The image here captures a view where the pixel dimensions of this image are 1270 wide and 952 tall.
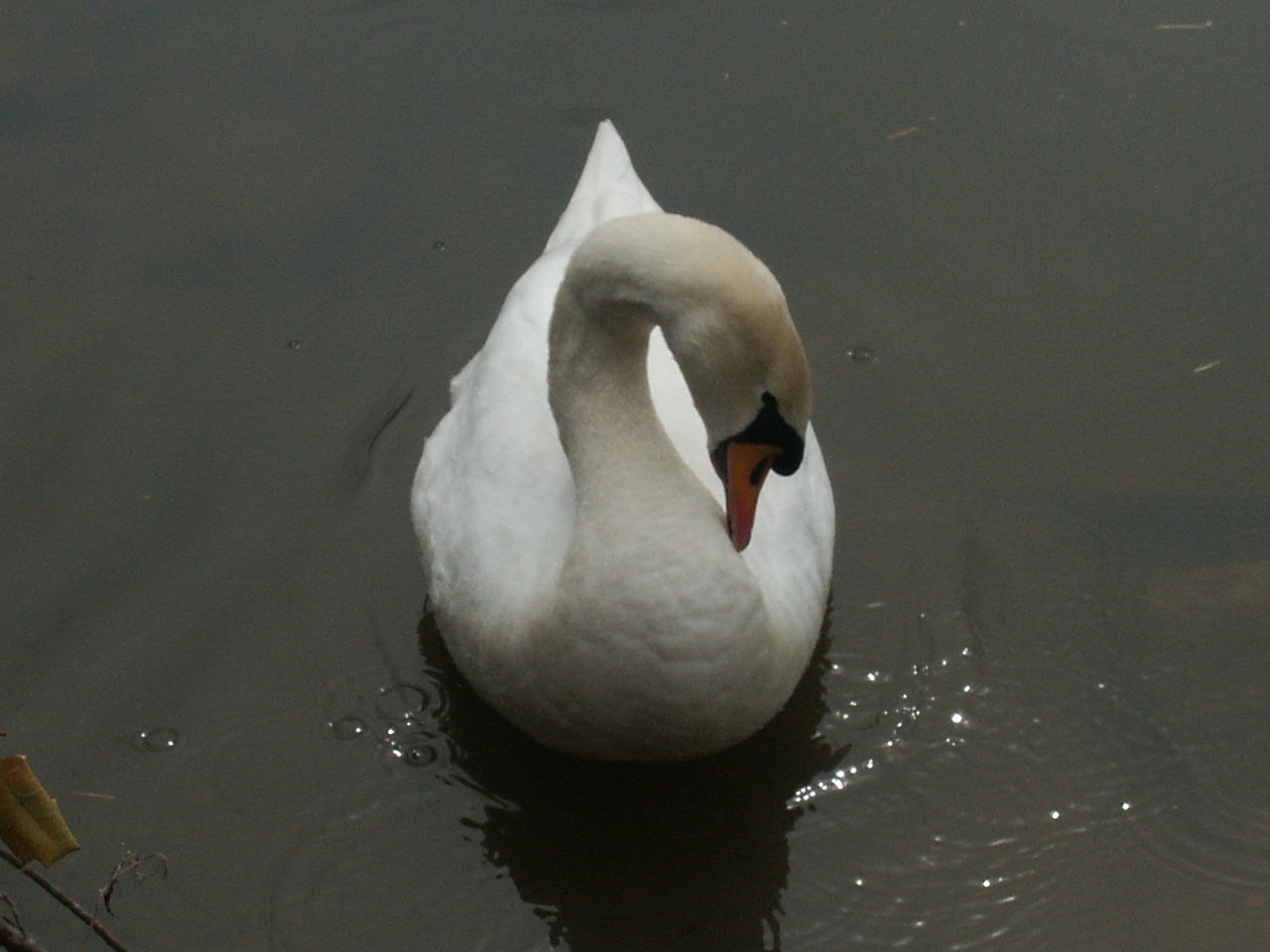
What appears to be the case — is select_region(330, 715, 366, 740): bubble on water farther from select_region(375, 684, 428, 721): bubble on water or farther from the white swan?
the white swan

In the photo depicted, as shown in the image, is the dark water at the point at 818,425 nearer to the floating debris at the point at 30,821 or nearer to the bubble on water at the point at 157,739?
the bubble on water at the point at 157,739

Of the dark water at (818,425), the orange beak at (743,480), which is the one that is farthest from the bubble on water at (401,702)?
the orange beak at (743,480)

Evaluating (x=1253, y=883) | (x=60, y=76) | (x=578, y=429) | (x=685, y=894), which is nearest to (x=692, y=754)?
(x=685, y=894)

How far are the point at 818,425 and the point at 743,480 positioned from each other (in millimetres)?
1732

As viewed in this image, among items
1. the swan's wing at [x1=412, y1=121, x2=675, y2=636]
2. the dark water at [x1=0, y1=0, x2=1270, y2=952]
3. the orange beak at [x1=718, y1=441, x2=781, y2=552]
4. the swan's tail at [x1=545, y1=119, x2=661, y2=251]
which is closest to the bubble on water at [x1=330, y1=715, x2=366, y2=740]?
the dark water at [x1=0, y1=0, x2=1270, y2=952]

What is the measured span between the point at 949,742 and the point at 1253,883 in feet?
2.57

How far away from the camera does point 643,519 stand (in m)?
3.73

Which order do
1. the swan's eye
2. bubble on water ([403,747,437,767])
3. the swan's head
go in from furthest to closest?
bubble on water ([403,747,437,767]) → the swan's eye → the swan's head

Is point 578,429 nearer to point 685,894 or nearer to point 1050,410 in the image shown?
point 685,894

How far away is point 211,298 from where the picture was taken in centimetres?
588

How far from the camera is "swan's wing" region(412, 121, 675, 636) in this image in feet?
13.1

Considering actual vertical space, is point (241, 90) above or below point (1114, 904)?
above

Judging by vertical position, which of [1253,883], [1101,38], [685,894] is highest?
[1101,38]

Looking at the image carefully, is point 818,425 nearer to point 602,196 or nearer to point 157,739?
point 602,196
